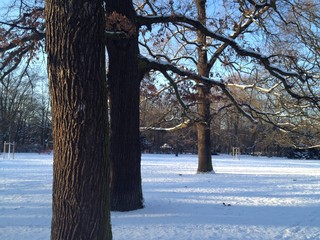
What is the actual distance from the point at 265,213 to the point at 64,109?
21.0 feet

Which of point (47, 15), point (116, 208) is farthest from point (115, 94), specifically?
point (47, 15)

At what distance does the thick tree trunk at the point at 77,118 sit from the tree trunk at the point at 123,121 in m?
4.63

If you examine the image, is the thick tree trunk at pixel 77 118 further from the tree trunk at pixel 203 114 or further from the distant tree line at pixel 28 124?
the distant tree line at pixel 28 124

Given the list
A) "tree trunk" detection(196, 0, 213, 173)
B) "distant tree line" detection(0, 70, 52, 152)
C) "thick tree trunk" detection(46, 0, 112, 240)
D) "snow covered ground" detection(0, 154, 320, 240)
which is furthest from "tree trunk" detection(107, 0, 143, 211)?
"distant tree line" detection(0, 70, 52, 152)

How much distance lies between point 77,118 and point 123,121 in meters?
4.82

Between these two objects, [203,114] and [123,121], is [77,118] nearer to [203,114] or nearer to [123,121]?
[123,121]

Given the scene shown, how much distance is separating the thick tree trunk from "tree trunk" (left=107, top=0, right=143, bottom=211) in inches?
182

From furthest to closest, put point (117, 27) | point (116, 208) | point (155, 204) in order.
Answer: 1. point (155, 204)
2. point (116, 208)
3. point (117, 27)

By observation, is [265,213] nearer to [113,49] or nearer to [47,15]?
[113,49]

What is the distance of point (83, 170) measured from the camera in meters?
4.09

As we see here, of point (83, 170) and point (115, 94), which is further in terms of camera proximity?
point (115, 94)

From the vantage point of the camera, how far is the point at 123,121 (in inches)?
350

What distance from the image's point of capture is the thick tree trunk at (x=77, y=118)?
4086 mm

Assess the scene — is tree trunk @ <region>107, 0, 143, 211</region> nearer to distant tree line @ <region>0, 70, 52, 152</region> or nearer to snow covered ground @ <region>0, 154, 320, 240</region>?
snow covered ground @ <region>0, 154, 320, 240</region>
